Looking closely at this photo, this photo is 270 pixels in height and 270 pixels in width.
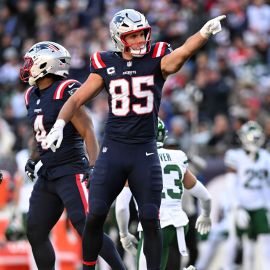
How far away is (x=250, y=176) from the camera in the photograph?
1262 centimetres

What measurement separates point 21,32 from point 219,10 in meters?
3.88

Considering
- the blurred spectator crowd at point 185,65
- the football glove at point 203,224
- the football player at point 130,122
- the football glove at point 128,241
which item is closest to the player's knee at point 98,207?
the football player at point 130,122

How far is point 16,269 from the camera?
42.7 ft

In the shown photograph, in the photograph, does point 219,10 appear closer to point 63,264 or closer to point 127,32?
point 63,264

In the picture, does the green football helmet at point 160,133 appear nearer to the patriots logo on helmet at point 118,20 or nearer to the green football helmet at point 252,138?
the patriots logo on helmet at point 118,20

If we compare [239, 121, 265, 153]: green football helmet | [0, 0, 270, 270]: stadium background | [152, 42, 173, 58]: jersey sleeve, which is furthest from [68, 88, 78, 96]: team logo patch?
[0, 0, 270, 270]: stadium background

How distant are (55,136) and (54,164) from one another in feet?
2.53

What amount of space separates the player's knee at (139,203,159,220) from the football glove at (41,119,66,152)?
75 centimetres

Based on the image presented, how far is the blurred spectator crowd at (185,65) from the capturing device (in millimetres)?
15367

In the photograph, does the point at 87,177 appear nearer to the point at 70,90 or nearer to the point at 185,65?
the point at 70,90

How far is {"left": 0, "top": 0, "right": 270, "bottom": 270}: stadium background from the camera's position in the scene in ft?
47.2

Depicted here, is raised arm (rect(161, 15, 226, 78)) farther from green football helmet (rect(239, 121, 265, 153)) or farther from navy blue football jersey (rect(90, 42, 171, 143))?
green football helmet (rect(239, 121, 265, 153))

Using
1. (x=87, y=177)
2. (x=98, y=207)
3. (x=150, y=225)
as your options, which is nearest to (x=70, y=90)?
(x=87, y=177)

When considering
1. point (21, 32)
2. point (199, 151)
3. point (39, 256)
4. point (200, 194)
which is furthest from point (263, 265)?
point (21, 32)
